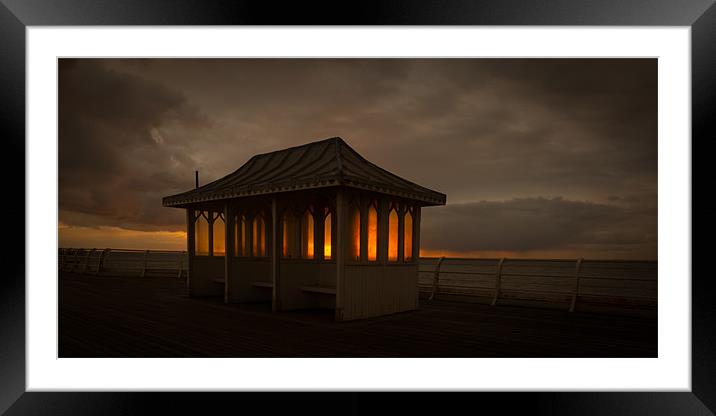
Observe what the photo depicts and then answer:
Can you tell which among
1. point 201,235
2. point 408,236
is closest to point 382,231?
point 408,236

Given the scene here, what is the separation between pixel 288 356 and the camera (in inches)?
176

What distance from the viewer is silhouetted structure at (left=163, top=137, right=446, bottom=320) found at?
6.62 m

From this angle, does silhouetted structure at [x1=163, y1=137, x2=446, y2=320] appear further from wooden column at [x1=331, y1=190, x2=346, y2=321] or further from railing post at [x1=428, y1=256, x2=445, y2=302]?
railing post at [x1=428, y1=256, x2=445, y2=302]

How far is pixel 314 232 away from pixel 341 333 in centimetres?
311

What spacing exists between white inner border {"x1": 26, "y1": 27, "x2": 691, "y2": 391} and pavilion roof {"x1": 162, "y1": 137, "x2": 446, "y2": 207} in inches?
88.1

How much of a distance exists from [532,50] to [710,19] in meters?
1.54

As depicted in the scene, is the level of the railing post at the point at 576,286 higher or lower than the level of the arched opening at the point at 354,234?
lower

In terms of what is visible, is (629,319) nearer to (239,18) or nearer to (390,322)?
(390,322)

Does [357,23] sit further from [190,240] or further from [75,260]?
[75,260]

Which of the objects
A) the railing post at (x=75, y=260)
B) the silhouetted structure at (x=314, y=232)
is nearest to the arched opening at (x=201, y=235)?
the silhouetted structure at (x=314, y=232)

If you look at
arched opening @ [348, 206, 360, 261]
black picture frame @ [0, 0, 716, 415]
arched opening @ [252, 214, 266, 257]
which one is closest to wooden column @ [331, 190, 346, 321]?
arched opening @ [348, 206, 360, 261]

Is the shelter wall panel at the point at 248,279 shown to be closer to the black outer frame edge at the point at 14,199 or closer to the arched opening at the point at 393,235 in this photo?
the arched opening at the point at 393,235

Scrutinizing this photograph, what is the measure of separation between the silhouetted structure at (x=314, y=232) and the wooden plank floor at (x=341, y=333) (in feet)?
1.81

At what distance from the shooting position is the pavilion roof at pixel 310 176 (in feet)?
20.8
